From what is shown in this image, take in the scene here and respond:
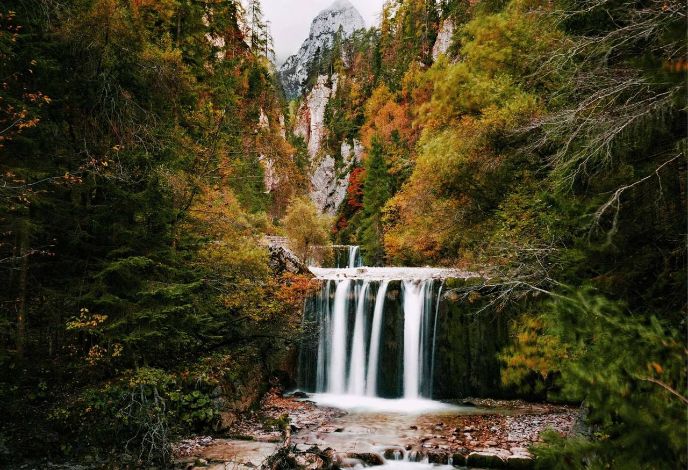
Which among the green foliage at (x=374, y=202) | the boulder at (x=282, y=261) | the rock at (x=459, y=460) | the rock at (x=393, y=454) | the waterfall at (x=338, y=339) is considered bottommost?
the rock at (x=393, y=454)

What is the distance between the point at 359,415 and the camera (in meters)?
11.6

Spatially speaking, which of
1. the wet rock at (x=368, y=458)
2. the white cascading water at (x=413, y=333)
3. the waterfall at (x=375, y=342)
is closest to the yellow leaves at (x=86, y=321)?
the wet rock at (x=368, y=458)

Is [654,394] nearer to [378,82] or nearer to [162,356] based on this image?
[162,356]

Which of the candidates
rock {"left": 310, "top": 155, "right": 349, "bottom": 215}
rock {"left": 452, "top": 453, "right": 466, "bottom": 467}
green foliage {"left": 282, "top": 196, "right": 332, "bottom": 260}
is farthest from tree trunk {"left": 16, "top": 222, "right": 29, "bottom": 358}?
rock {"left": 310, "top": 155, "right": 349, "bottom": 215}

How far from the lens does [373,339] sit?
1488 cm

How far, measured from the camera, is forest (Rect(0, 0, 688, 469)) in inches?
115

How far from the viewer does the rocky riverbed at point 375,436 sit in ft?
25.2

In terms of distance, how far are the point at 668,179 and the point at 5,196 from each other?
25.8ft

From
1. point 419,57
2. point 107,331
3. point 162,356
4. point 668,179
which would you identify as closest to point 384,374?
point 162,356

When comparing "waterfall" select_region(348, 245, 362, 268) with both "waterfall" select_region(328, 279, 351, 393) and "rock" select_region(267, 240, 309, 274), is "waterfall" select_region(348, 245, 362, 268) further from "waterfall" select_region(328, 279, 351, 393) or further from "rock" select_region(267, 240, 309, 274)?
"rock" select_region(267, 240, 309, 274)

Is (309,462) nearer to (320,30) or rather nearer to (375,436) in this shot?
(375,436)

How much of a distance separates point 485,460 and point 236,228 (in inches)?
277

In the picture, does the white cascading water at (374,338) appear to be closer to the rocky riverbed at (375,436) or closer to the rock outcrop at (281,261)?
the rocky riverbed at (375,436)

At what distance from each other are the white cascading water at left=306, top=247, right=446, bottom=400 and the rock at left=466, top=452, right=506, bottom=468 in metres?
5.49
